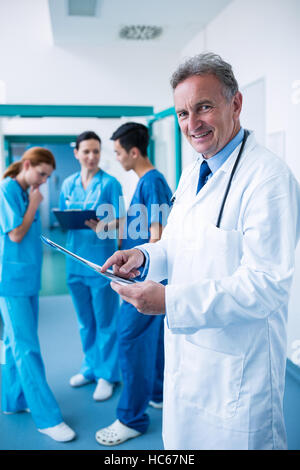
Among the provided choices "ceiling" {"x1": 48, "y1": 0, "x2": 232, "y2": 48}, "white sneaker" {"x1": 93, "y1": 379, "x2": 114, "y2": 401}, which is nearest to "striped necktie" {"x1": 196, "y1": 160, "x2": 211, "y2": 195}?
"white sneaker" {"x1": 93, "y1": 379, "x2": 114, "y2": 401}

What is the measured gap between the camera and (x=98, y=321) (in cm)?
215

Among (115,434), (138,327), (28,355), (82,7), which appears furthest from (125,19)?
(115,434)

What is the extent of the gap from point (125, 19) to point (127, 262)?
2364 mm

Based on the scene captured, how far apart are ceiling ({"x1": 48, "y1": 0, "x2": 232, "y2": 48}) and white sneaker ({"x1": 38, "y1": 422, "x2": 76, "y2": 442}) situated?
6.67 ft

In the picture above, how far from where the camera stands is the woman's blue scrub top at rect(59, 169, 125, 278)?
214 cm

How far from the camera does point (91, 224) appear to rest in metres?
2.07

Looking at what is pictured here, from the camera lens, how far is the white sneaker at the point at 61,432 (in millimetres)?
1675

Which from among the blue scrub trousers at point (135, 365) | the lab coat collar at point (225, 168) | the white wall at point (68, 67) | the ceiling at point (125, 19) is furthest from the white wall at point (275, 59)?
the lab coat collar at point (225, 168)

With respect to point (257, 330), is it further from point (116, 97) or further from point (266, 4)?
point (116, 97)

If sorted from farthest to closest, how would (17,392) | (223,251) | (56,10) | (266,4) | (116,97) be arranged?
1. (116,97)
2. (56,10)
3. (266,4)
4. (17,392)
5. (223,251)

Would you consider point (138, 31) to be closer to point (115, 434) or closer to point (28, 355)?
point (28, 355)
